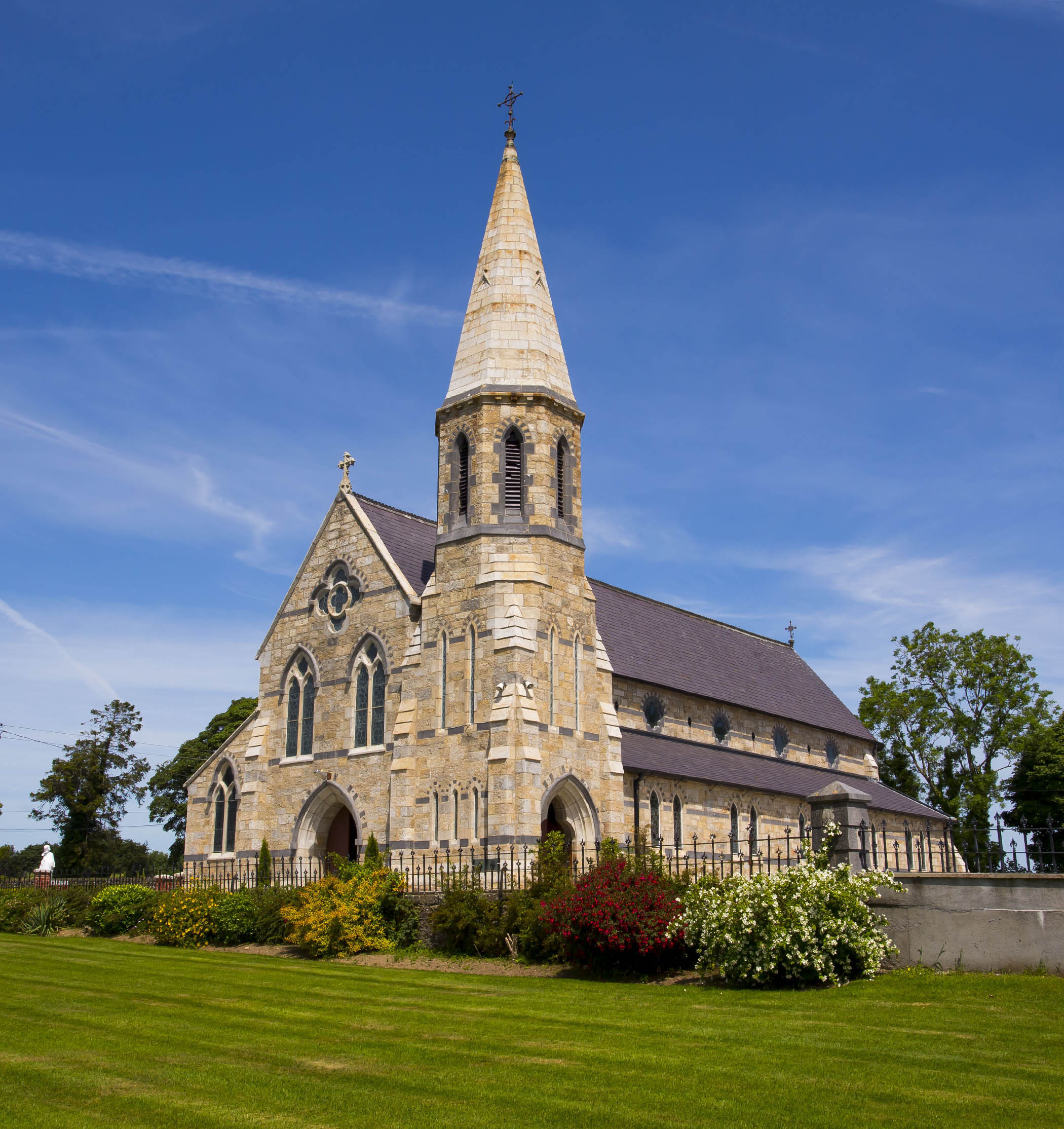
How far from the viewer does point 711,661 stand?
41719mm

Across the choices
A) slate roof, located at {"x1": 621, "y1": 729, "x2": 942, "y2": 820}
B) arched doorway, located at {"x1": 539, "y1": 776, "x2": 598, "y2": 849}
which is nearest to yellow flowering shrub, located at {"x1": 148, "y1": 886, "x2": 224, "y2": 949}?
arched doorway, located at {"x1": 539, "y1": 776, "x2": 598, "y2": 849}

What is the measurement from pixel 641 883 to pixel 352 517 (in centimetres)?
1689

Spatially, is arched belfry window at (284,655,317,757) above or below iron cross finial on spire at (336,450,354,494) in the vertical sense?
below

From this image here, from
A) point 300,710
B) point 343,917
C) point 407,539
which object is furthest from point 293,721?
point 343,917

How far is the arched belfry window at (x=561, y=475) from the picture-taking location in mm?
29109

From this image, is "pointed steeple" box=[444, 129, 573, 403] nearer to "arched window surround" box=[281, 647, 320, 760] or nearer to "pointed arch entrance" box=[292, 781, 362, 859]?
"arched window surround" box=[281, 647, 320, 760]

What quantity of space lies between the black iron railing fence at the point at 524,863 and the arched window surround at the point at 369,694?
2.92 m

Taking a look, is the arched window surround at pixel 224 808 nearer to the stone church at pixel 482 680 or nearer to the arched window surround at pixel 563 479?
the stone church at pixel 482 680

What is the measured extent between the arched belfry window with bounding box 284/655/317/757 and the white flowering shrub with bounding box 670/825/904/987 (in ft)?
56.3

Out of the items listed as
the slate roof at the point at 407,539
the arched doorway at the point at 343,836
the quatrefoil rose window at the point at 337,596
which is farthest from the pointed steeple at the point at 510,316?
the arched doorway at the point at 343,836

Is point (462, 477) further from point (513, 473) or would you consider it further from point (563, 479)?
point (563, 479)

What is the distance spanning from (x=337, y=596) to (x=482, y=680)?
22.8 feet

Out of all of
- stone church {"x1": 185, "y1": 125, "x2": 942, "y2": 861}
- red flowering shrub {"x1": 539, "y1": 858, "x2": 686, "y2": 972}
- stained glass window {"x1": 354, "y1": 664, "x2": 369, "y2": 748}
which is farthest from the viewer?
stained glass window {"x1": 354, "y1": 664, "x2": 369, "y2": 748}

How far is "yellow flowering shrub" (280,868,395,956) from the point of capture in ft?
71.6
